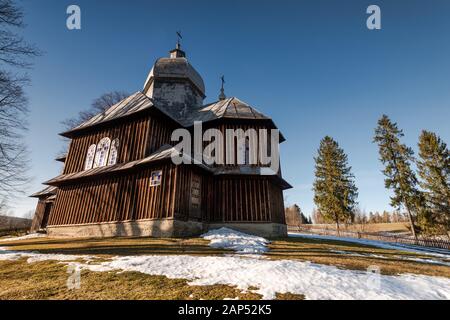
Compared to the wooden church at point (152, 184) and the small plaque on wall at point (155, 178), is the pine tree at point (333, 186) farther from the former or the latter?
the small plaque on wall at point (155, 178)

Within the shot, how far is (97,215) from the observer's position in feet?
50.0

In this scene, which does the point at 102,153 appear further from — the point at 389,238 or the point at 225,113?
the point at 389,238

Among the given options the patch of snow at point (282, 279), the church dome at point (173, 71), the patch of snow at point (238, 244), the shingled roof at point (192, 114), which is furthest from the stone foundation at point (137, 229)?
the church dome at point (173, 71)

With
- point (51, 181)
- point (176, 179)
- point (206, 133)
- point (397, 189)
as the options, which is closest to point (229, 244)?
point (176, 179)

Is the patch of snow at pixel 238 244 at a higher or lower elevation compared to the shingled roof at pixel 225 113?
lower

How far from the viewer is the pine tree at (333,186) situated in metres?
29.5

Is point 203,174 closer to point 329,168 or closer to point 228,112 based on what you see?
point 228,112

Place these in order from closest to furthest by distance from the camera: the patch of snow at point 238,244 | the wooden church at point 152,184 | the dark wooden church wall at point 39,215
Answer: the patch of snow at point 238,244 → the wooden church at point 152,184 → the dark wooden church wall at point 39,215

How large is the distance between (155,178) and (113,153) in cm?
518

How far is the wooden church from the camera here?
44.0ft

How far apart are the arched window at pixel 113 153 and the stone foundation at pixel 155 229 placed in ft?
14.3
